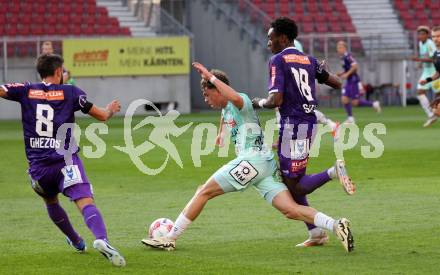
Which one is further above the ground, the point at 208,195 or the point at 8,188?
the point at 208,195

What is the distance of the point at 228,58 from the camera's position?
38.3m

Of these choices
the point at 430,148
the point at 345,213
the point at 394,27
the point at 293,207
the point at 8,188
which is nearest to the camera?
the point at 293,207

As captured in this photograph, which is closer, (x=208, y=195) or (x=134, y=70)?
(x=208, y=195)

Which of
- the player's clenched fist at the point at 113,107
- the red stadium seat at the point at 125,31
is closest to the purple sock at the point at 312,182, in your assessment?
the player's clenched fist at the point at 113,107

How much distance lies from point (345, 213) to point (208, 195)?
275 centimetres

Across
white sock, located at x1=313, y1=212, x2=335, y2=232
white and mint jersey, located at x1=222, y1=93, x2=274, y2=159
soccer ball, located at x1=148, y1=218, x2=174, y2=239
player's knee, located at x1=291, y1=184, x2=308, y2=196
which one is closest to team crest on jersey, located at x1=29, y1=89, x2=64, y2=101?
white and mint jersey, located at x1=222, y1=93, x2=274, y2=159

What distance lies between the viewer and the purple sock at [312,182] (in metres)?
9.65

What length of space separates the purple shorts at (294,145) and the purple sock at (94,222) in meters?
1.83

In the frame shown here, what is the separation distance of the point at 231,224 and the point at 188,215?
5.22 feet

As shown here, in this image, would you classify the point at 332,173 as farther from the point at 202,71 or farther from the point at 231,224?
the point at 231,224

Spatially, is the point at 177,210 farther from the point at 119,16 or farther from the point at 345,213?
the point at 119,16

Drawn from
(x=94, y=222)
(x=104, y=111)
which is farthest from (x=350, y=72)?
(x=94, y=222)

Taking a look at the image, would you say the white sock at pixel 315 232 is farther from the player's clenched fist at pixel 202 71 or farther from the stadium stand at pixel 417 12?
the stadium stand at pixel 417 12

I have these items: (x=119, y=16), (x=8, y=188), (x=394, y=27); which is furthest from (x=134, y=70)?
(x=8, y=188)
